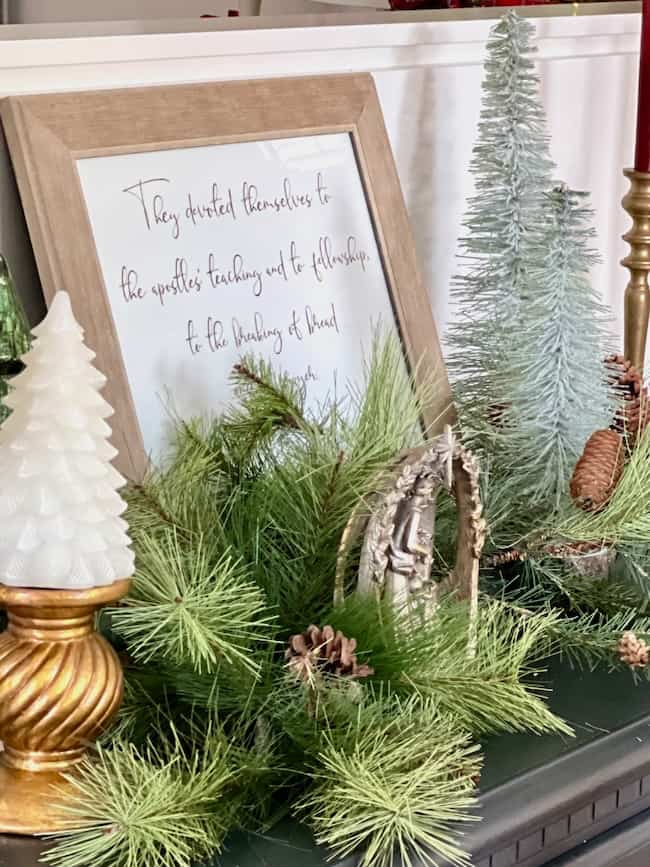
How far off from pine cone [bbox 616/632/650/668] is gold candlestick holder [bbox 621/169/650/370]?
32cm

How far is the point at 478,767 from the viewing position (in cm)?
64

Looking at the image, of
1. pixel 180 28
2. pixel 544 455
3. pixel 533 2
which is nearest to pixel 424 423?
pixel 544 455

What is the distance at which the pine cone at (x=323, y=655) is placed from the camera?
0.61 m

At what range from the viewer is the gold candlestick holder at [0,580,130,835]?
588mm

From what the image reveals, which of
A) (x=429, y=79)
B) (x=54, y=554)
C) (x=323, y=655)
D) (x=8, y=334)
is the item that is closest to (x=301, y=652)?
(x=323, y=655)

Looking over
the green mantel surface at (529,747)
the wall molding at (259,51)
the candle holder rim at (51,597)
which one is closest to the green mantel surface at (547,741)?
the green mantel surface at (529,747)

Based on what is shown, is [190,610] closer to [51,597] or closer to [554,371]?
[51,597]

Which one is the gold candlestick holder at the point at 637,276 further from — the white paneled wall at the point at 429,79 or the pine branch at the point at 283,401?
the pine branch at the point at 283,401

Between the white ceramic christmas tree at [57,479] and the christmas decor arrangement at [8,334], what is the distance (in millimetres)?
114

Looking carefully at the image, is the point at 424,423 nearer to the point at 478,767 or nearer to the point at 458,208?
the point at 458,208

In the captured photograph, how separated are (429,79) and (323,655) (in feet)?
1.71

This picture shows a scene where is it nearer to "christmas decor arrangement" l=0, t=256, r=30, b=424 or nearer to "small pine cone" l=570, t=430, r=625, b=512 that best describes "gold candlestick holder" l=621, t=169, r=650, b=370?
"small pine cone" l=570, t=430, r=625, b=512

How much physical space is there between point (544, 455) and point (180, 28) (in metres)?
0.35

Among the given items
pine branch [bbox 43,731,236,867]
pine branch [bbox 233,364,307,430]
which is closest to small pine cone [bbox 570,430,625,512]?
pine branch [bbox 233,364,307,430]
